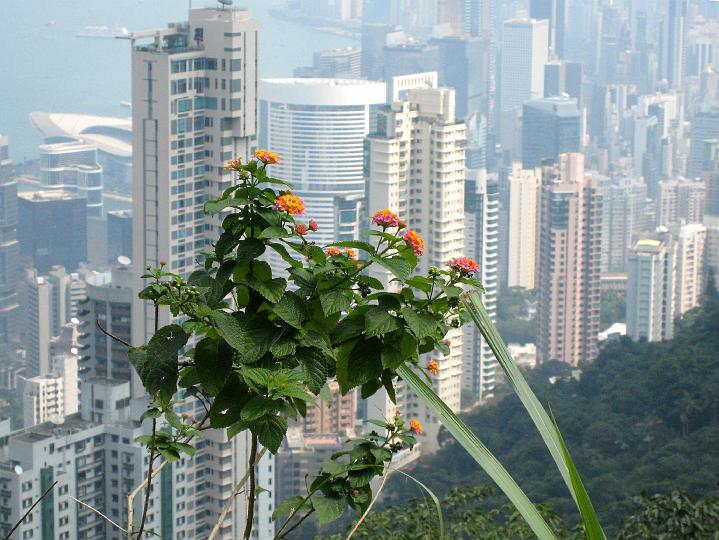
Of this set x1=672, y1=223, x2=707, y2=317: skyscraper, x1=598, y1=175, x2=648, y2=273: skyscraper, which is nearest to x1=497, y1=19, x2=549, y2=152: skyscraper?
x1=598, y1=175, x2=648, y2=273: skyscraper

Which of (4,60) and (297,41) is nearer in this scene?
(4,60)

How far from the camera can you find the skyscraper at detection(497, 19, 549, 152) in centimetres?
1886

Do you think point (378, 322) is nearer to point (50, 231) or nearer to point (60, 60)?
point (50, 231)

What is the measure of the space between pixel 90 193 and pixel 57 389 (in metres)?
3.84

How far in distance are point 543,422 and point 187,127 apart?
7.80 meters

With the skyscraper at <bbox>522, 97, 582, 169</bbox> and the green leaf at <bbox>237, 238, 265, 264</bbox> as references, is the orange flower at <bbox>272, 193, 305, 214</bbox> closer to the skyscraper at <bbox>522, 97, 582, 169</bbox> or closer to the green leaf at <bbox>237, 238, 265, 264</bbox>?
the green leaf at <bbox>237, 238, 265, 264</bbox>

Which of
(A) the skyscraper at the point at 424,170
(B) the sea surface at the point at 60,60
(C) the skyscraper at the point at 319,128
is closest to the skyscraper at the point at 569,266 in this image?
(A) the skyscraper at the point at 424,170

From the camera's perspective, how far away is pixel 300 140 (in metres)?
15.3

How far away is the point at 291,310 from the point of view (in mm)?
589

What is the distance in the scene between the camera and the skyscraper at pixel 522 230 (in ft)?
44.5

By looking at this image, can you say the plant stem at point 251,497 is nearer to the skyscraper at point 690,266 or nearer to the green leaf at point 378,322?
the green leaf at point 378,322

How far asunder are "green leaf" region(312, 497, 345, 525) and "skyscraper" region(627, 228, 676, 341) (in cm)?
1075

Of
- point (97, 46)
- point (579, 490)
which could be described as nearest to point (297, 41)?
point (97, 46)

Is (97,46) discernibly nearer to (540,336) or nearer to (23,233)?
(23,233)
